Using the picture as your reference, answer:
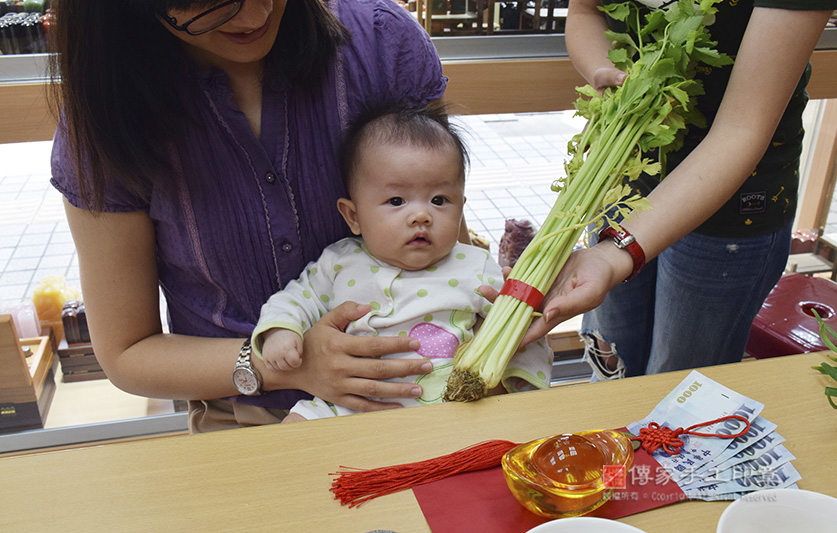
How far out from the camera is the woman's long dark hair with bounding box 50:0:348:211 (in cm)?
105

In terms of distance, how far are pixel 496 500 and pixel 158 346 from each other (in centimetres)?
81

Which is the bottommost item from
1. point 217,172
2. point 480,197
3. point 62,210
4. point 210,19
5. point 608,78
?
point 480,197

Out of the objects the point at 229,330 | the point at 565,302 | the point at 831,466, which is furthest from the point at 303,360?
the point at 831,466

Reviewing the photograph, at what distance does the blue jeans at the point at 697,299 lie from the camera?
154cm

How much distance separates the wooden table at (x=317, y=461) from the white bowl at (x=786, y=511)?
0.11 meters

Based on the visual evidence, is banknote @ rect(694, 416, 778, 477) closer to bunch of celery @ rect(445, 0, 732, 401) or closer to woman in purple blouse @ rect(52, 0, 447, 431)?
bunch of celery @ rect(445, 0, 732, 401)

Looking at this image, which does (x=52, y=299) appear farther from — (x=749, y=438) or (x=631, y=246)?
(x=749, y=438)

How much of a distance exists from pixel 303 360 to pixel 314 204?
351 millimetres

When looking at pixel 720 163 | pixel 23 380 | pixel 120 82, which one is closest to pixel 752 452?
pixel 720 163

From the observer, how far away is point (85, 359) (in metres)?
2.64

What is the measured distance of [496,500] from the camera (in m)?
0.88

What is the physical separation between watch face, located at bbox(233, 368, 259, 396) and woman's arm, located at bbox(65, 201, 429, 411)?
22mm

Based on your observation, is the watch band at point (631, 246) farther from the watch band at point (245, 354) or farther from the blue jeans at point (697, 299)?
the watch band at point (245, 354)

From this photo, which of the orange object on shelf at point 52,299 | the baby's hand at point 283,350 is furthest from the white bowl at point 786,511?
the orange object on shelf at point 52,299
